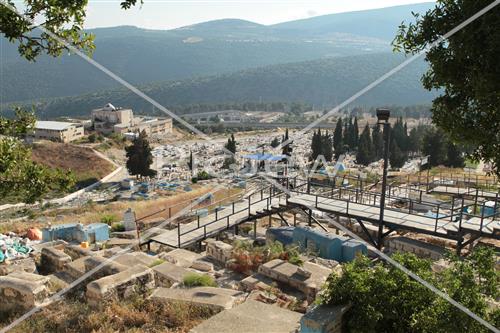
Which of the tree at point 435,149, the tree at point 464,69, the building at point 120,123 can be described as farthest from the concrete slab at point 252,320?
the building at point 120,123

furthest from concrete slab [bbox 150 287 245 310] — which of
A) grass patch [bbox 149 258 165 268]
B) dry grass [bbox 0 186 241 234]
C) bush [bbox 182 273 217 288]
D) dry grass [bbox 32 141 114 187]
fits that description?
dry grass [bbox 32 141 114 187]

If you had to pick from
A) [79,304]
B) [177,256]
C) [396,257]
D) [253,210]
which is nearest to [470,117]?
[396,257]

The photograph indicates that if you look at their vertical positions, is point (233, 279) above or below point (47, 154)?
above

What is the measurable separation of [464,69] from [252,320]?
172 inches

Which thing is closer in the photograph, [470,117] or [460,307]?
[460,307]

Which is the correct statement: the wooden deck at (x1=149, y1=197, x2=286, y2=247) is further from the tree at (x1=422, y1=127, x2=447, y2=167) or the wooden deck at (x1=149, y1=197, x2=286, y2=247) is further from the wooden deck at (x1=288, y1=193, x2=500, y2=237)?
the tree at (x1=422, y1=127, x2=447, y2=167)

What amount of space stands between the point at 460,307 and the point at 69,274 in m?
7.63

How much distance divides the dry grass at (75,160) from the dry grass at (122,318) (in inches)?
2482

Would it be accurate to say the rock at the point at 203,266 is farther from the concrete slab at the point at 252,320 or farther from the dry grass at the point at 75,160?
the dry grass at the point at 75,160

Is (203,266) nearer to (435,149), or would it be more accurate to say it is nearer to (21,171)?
(21,171)

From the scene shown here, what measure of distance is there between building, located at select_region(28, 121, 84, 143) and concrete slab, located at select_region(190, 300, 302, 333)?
100158 mm

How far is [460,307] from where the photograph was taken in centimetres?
457

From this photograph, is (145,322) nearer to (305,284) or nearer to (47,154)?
(305,284)

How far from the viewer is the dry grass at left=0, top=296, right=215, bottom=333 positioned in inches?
265
